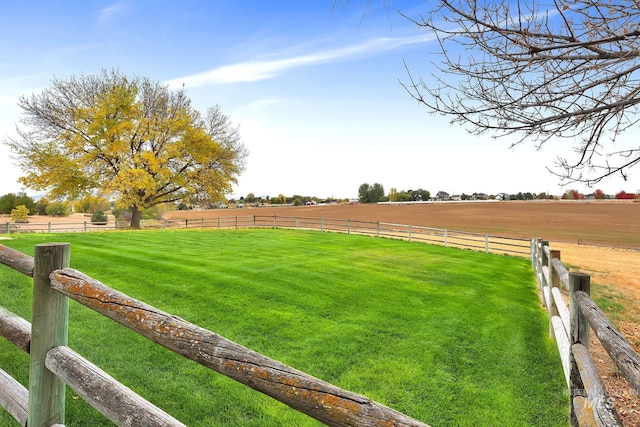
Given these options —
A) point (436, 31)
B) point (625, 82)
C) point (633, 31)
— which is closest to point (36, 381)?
point (436, 31)

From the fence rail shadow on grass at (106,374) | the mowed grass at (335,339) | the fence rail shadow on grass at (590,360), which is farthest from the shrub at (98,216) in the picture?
the fence rail shadow on grass at (590,360)

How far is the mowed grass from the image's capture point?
362 centimetres

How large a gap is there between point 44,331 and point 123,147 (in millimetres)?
25031

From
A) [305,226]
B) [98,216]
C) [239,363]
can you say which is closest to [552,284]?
[239,363]

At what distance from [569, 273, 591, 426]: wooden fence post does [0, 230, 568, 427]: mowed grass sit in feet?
2.53

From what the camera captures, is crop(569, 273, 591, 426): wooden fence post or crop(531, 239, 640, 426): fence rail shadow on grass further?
crop(569, 273, 591, 426): wooden fence post

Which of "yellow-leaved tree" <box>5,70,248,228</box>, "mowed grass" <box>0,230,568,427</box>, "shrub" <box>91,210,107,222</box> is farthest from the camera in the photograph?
"shrub" <box>91,210,107,222</box>

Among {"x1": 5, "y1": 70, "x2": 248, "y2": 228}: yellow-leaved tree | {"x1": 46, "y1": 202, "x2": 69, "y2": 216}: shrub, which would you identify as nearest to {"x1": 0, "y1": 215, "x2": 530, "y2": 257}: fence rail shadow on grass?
{"x1": 5, "y1": 70, "x2": 248, "y2": 228}: yellow-leaved tree

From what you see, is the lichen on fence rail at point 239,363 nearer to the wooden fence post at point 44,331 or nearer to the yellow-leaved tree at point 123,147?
the wooden fence post at point 44,331

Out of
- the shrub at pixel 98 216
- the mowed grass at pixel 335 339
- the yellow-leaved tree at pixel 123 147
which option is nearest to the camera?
the mowed grass at pixel 335 339

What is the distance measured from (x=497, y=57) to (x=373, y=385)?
397 cm

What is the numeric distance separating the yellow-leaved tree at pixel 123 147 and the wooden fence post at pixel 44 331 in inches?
889

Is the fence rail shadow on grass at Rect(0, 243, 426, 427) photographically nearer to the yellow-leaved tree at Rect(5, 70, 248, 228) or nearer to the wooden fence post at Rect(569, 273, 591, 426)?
the wooden fence post at Rect(569, 273, 591, 426)

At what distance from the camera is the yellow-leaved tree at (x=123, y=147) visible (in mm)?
22814
